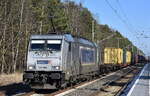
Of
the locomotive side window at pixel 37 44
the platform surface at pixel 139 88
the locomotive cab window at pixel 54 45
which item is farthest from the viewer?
the locomotive side window at pixel 37 44

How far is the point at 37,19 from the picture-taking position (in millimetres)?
50781

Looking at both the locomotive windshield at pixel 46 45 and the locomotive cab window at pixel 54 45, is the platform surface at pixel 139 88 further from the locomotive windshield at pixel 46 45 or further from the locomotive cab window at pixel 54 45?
the locomotive windshield at pixel 46 45

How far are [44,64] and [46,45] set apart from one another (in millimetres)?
1105

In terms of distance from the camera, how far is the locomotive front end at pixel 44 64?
20516 millimetres

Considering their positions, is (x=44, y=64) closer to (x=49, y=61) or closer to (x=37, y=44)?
(x=49, y=61)

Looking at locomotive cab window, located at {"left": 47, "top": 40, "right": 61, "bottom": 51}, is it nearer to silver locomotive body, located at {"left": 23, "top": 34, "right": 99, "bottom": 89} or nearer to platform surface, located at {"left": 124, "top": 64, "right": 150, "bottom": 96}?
silver locomotive body, located at {"left": 23, "top": 34, "right": 99, "bottom": 89}

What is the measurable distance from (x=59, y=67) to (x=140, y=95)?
4.51 m

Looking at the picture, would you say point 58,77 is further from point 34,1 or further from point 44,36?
point 34,1

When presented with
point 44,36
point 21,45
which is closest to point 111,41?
point 21,45

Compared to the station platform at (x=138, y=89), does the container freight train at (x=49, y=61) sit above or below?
above

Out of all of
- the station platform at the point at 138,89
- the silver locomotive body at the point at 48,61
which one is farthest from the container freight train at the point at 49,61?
the station platform at the point at 138,89

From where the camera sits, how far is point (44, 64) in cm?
2078

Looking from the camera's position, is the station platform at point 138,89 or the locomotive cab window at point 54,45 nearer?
the station platform at point 138,89

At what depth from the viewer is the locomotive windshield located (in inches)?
832
